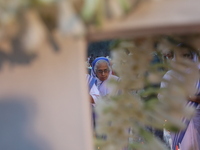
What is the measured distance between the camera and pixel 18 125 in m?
0.32

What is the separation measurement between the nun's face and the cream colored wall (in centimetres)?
144

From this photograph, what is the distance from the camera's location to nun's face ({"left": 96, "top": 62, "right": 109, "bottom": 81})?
176 centimetres

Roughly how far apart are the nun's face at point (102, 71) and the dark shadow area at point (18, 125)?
4.73 feet

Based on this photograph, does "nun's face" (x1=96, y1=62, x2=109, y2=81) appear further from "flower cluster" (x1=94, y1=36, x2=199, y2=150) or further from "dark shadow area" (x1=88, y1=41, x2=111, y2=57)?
"flower cluster" (x1=94, y1=36, x2=199, y2=150)

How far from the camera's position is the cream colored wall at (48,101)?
12.4 inches

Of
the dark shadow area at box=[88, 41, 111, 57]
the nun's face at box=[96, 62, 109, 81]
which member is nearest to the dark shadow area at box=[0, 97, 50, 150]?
the dark shadow area at box=[88, 41, 111, 57]

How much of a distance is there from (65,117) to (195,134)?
109 cm

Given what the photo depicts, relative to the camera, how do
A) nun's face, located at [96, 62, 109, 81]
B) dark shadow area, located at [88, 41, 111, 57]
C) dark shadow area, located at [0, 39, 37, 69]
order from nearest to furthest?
dark shadow area, located at [0, 39, 37, 69] < dark shadow area, located at [88, 41, 111, 57] < nun's face, located at [96, 62, 109, 81]

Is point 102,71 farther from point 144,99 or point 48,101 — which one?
point 48,101

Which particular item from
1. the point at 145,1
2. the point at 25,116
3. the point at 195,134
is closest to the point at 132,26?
the point at 145,1

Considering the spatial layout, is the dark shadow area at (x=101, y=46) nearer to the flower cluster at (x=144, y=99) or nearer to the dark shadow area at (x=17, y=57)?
the flower cluster at (x=144, y=99)

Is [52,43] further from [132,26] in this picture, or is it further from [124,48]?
[124,48]

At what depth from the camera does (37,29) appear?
0.28m

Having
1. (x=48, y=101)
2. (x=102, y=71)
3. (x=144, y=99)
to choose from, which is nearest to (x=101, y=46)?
(x=102, y=71)
